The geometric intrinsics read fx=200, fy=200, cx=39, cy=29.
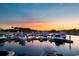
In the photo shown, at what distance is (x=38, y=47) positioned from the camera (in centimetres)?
190

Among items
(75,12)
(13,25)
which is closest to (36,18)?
(13,25)

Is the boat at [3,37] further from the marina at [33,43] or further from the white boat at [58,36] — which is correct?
→ the white boat at [58,36]

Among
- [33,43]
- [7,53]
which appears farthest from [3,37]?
[33,43]

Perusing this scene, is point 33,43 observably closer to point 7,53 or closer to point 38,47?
point 38,47

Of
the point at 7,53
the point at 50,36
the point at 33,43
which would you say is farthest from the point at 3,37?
the point at 50,36

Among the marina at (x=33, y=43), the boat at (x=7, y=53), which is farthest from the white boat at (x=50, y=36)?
the boat at (x=7, y=53)

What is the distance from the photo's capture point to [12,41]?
6.25 ft

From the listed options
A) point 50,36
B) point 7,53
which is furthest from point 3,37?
point 50,36

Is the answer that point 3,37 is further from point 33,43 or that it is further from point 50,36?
point 50,36

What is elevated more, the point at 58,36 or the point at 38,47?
the point at 58,36

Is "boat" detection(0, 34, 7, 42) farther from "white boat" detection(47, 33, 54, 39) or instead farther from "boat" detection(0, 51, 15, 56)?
"white boat" detection(47, 33, 54, 39)

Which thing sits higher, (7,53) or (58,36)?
(58,36)

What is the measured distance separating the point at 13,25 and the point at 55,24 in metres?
0.40

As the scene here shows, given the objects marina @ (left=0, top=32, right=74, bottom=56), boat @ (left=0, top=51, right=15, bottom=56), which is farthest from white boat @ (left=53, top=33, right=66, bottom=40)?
boat @ (left=0, top=51, right=15, bottom=56)
